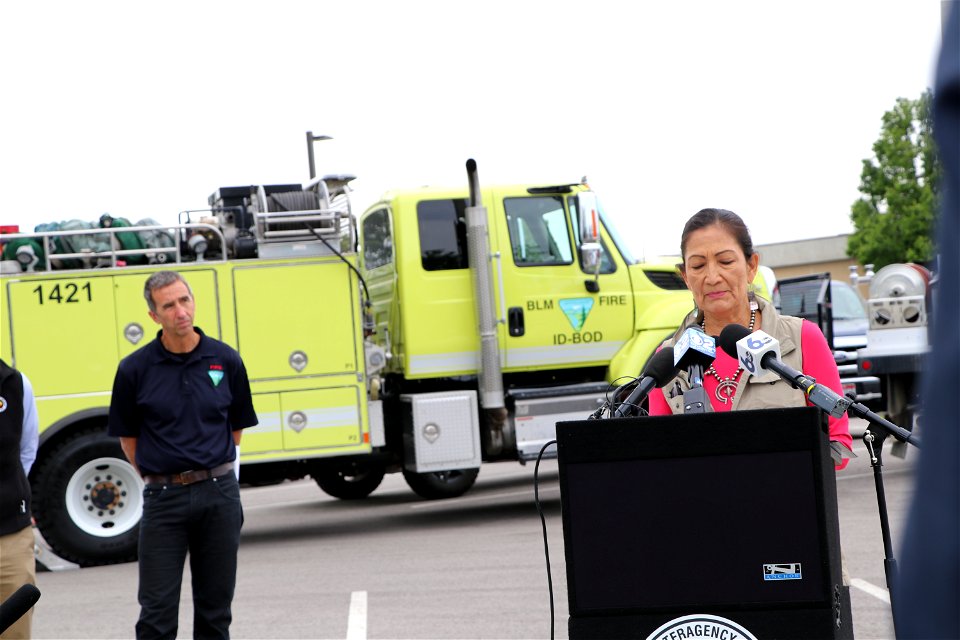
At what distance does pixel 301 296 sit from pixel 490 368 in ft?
5.96

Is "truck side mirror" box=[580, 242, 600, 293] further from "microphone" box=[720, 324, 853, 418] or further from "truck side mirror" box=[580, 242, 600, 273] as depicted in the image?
"microphone" box=[720, 324, 853, 418]

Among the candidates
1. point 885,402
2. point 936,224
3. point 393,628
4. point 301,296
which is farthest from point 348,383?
point 936,224

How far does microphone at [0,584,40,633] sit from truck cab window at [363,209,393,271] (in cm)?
1023

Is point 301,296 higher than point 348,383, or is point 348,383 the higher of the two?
point 301,296

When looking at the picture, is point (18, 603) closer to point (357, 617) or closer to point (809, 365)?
point (809, 365)

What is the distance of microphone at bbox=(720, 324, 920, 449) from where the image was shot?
8.54ft

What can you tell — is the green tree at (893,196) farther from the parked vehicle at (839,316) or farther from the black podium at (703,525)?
the black podium at (703,525)

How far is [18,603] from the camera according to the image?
198cm

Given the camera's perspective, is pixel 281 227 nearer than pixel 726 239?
No

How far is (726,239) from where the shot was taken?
3.47m

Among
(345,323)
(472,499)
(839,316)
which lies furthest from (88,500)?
(839,316)

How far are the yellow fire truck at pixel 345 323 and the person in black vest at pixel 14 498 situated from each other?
5754 millimetres

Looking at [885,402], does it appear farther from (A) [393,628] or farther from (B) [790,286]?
(A) [393,628]

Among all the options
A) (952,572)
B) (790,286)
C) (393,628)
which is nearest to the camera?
(952,572)
